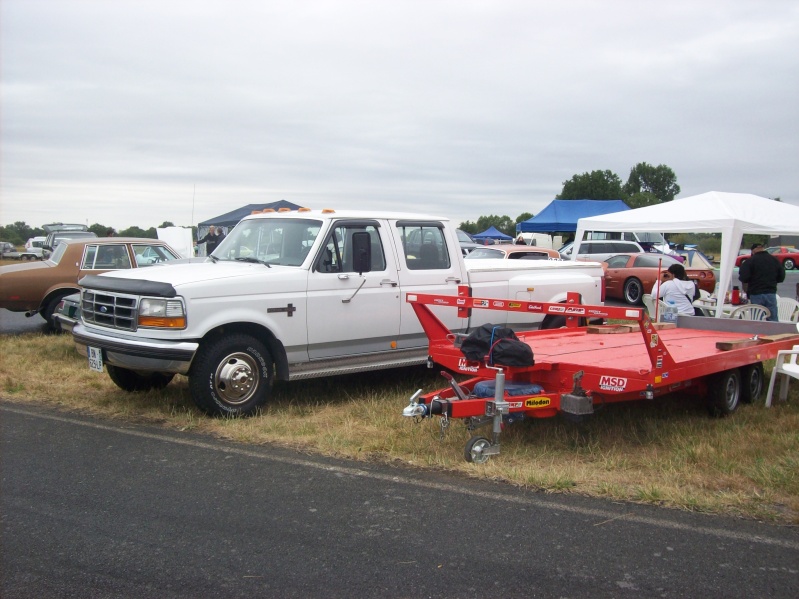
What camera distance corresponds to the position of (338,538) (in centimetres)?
402

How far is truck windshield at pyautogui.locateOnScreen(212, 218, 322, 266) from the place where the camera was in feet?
23.9

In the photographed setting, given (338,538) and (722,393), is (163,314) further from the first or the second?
(722,393)

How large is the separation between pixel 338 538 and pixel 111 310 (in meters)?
3.70

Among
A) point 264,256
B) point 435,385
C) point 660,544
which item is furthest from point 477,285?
point 660,544

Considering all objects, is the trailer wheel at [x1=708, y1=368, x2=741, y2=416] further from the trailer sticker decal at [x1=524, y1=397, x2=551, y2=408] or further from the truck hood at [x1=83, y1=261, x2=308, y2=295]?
the truck hood at [x1=83, y1=261, x2=308, y2=295]

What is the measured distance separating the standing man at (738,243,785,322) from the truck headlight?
869 cm

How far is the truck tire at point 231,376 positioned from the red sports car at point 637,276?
15202 mm

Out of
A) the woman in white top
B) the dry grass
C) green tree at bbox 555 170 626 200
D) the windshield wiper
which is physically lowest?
the dry grass

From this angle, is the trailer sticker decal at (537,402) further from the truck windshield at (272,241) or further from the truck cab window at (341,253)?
the truck windshield at (272,241)

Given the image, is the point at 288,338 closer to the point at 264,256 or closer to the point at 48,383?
the point at 264,256

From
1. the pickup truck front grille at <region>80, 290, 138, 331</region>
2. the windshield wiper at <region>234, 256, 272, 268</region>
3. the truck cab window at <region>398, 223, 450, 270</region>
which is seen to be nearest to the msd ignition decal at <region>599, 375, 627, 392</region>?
the truck cab window at <region>398, 223, 450, 270</region>

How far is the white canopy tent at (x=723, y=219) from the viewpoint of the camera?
11.8 metres

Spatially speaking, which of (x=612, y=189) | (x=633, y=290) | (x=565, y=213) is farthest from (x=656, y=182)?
(x=633, y=290)

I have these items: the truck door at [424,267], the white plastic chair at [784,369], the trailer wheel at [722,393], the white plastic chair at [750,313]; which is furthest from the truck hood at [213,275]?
the white plastic chair at [750,313]
